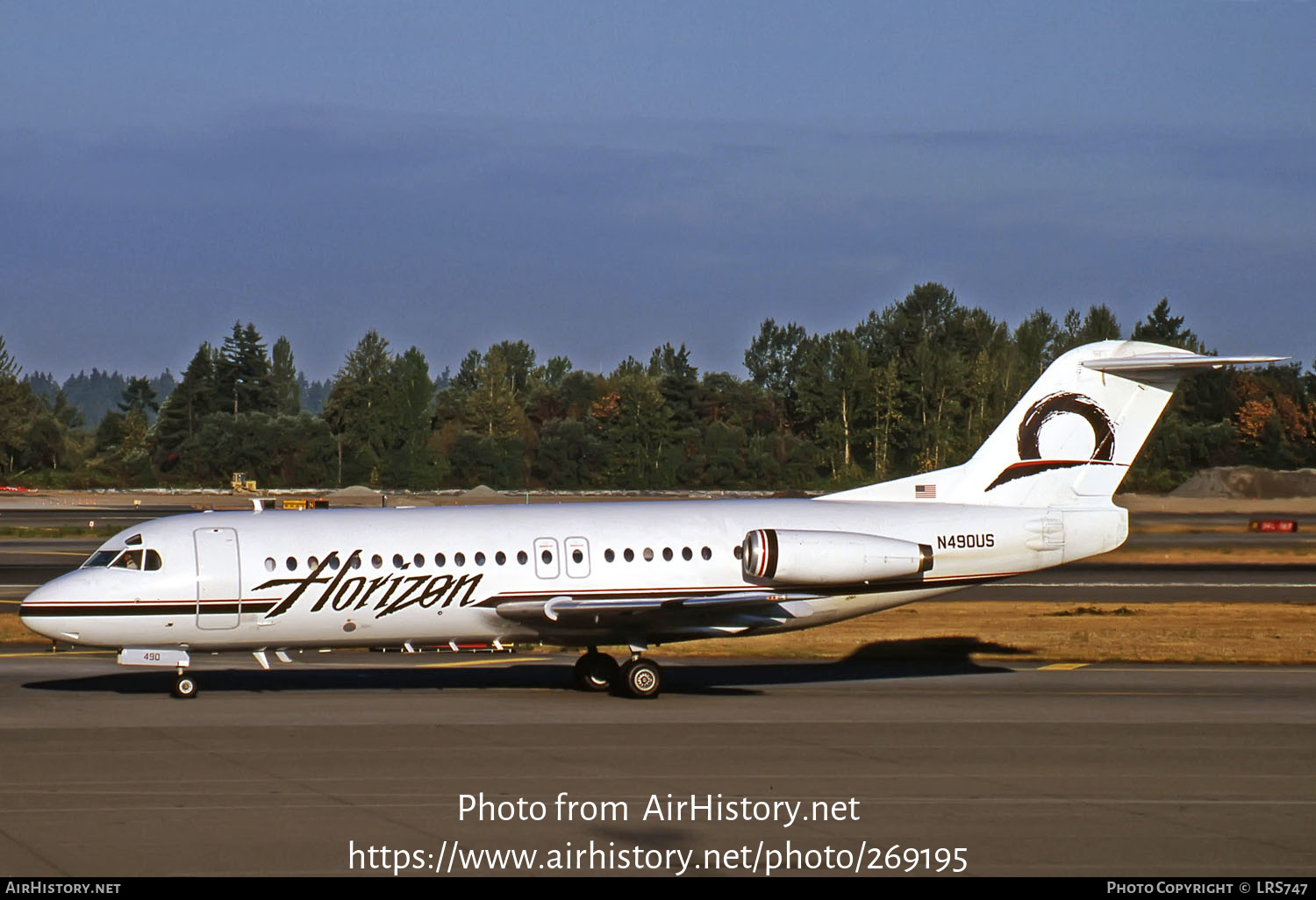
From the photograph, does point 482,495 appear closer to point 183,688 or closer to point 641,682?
point 183,688

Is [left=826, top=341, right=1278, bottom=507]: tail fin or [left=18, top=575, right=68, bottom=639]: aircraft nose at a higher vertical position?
[left=826, top=341, right=1278, bottom=507]: tail fin

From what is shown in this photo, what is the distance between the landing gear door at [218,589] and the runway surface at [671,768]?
1.41 metres

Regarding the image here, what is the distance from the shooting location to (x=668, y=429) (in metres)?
116

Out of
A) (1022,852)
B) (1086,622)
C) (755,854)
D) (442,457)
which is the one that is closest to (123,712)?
(755,854)

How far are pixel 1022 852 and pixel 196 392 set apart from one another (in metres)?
132

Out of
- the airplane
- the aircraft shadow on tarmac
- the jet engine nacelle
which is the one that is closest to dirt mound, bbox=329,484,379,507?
the aircraft shadow on tarmac

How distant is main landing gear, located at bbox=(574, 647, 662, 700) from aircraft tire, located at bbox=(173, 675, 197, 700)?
6578mm

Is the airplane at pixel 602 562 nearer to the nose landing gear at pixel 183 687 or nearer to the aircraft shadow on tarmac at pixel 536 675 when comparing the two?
the nose landing gear at pixel 183 687

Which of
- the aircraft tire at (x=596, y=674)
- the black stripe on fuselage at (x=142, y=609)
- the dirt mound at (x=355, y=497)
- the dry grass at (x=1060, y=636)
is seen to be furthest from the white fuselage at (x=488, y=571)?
the dirt mound at (x=355, y=497)

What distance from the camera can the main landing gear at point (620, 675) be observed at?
2433 cm

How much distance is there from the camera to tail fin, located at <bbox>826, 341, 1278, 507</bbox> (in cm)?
2658

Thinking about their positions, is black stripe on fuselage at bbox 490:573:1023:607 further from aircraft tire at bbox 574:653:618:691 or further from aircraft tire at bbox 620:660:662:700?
aircraft tire at bbox 574:653:618:691

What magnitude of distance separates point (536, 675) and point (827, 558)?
684 centimetres

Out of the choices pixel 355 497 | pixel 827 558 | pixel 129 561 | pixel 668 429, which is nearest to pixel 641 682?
pixel 827 558
